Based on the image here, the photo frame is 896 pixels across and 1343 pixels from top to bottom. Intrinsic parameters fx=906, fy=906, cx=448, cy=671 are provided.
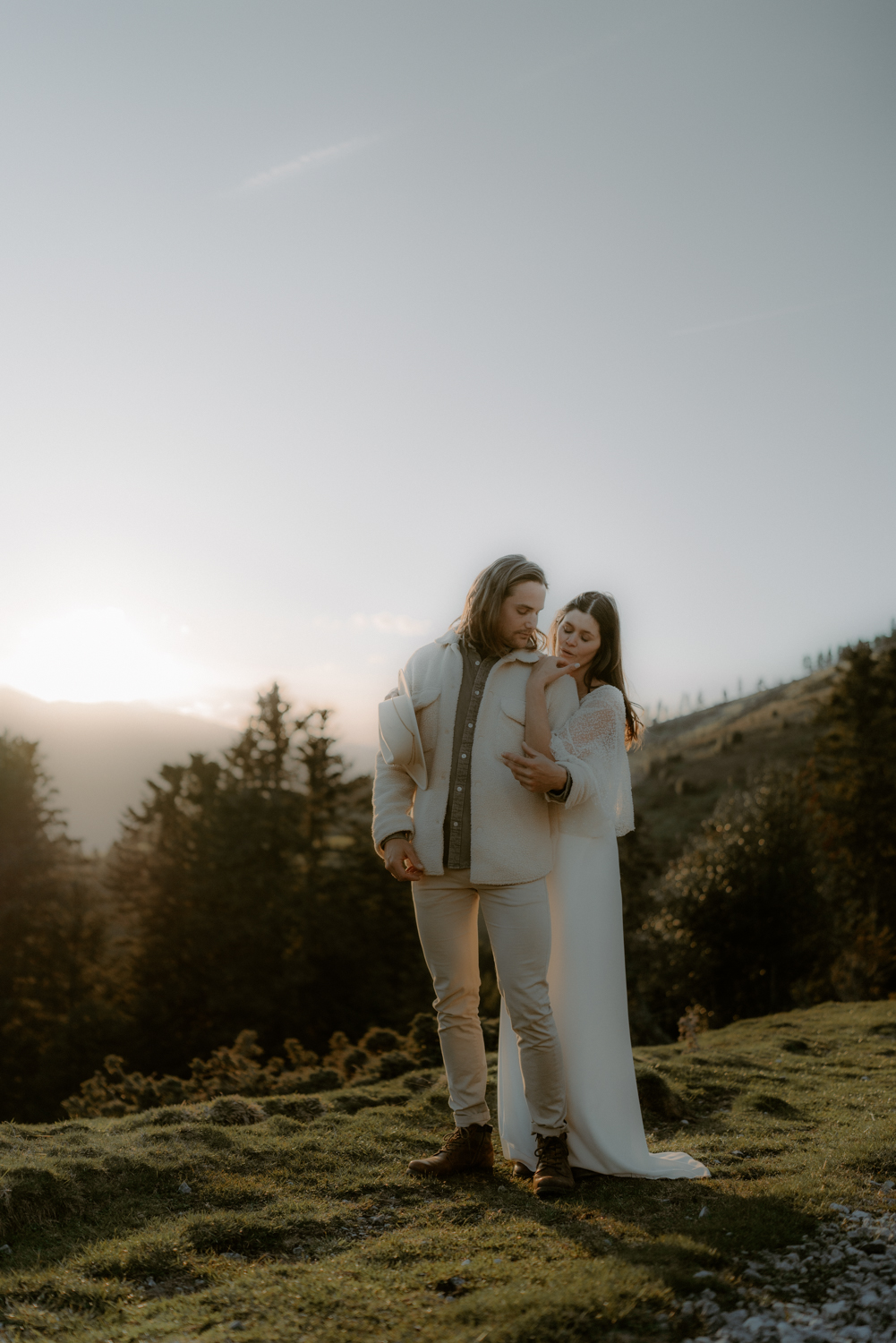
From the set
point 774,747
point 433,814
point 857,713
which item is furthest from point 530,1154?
point 774,747

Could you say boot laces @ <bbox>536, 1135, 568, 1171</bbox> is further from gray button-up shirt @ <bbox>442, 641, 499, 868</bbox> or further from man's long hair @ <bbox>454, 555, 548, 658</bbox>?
man's long hair @ <bbox>454, 555, 548, 658</bbox>

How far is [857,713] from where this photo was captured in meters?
30.4

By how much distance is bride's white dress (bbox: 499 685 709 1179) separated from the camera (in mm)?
4328

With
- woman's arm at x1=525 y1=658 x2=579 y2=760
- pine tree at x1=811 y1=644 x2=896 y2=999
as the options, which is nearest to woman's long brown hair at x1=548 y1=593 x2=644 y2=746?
woman's arm at x1=525 y1=658 x2=579 y2=760

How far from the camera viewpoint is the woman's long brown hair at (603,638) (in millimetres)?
4758

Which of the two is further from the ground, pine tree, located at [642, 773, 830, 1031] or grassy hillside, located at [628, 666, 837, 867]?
grassy hillside, located at [628, 666, 837, 867]

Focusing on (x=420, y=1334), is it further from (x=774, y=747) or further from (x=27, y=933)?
(x=774, y=747)

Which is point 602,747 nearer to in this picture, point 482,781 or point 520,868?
point 482,781

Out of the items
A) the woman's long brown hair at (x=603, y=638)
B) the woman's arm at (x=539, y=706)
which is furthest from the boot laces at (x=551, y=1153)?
the woman's long brown hair at (x=603, y=638)

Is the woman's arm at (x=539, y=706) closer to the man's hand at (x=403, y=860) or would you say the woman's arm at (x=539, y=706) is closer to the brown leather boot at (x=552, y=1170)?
the man's hand at (x=403, y=860)

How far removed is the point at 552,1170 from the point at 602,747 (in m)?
1.95

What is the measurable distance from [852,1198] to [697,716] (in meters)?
102

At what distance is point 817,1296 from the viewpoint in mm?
2803

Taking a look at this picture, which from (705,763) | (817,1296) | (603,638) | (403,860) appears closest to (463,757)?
(403,860)
